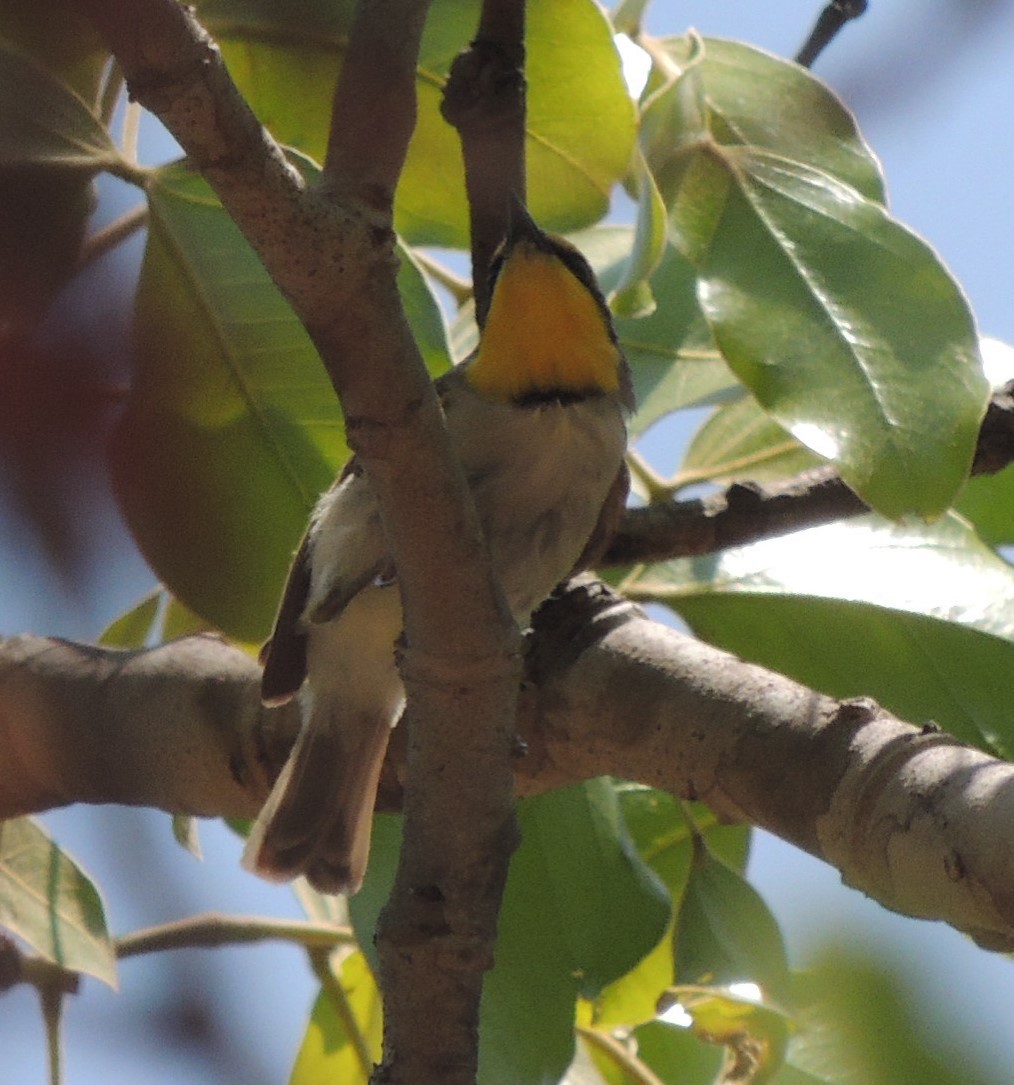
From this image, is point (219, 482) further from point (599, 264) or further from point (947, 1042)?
point (947, 1042)

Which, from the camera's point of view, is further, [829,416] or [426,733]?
[829,416]

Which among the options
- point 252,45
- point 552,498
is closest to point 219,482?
point 552,498

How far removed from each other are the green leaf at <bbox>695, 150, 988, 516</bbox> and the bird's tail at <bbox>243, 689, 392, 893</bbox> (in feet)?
2.41

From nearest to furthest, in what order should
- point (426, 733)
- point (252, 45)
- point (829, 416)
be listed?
point (426, 733), point (829, 416), point (252, 45)

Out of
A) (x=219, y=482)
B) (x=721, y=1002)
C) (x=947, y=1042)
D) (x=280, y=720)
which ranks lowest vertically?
(x=721, y=1002)

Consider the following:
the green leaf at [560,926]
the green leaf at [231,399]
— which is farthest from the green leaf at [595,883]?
the green leaf at [231,399]

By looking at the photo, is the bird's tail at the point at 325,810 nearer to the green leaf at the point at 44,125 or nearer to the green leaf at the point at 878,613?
the green leaf at the point at 878,613

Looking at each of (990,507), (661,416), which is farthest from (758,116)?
(990,507)

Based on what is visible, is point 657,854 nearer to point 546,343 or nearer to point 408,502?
point 546,343

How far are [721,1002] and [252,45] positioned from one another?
1.17 metres

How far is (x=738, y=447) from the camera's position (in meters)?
1.84

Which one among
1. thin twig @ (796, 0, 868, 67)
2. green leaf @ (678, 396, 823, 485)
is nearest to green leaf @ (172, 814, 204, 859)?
green leaf @ (678, 396, 823, 485)

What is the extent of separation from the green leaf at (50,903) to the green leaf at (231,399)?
34cm

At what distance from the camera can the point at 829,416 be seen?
126 cm
